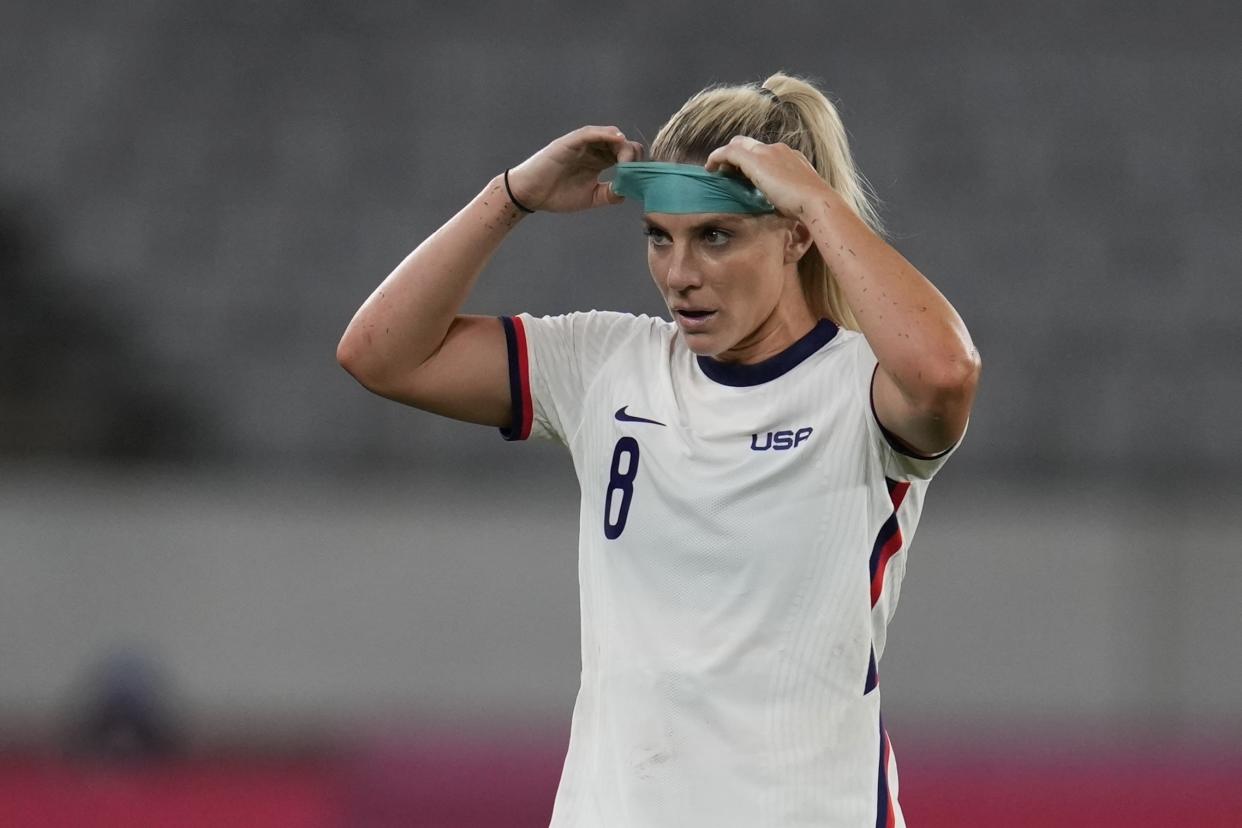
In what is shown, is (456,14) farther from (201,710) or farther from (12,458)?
(201,710)

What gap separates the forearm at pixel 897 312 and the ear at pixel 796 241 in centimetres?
12

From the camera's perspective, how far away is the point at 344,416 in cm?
553

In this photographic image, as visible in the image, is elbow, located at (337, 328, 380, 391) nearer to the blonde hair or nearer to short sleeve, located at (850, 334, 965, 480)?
the blonde hair

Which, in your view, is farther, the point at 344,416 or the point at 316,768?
the point at 344,416

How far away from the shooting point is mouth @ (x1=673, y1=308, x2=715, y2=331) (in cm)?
173

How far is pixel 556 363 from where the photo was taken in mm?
1903

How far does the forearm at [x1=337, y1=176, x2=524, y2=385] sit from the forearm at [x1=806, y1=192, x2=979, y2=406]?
418 millimetres

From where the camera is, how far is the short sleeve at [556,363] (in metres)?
1.89

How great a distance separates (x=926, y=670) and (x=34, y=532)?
9.21ft

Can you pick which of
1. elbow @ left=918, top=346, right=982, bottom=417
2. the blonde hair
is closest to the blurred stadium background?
the blonde hair

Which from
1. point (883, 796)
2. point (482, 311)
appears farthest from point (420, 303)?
point (482, 311)

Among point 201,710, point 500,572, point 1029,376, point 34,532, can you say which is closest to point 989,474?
point 1029,376

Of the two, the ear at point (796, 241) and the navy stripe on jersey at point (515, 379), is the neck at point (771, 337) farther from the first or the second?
the navy stripe on jersey at point (515, 379)

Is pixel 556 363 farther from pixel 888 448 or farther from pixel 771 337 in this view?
pixel 888 448
